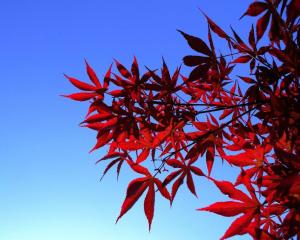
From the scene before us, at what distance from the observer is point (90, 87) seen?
5.46 feet

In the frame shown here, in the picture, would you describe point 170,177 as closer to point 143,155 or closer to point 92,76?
point 143,155

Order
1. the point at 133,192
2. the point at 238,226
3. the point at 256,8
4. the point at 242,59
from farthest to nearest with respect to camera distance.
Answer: the point at 242,59, the point at 133,192, the point at 256,8, the point at 238,226

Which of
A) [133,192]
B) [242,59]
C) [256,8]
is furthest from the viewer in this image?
[242,59]

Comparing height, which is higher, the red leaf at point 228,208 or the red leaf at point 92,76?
the red leaf at point 92,76

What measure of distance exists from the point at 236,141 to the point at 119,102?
0.58 metres

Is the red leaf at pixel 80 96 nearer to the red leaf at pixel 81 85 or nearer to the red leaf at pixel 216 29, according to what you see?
the red leaf at pixel 81 85

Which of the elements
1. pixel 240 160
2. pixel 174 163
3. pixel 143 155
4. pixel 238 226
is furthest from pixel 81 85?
pixel 238 226

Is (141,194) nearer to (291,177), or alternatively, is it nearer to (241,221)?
(241,221)

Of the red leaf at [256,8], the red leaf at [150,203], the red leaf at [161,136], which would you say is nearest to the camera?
the red leaf at [256,8]

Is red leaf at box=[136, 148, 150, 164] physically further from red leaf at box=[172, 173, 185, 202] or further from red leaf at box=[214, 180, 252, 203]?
red leaf at box=[214, 180, 252, 203]

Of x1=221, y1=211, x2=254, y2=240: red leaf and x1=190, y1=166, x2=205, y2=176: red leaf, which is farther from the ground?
x1=190, y1=166, x2=205, y2=176: red leaf

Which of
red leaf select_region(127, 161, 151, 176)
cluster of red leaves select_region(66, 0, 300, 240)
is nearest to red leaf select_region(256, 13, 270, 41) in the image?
cluster of red leaves select_region(66, 0, 300, 240)

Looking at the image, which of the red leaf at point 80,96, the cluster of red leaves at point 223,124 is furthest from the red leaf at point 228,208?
the red leaf at point 80,96

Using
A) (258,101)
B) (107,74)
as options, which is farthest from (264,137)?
(107,74)
